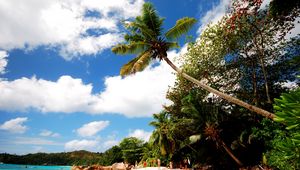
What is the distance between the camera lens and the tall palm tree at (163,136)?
26.9 m

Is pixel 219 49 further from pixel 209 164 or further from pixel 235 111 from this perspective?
pixel 209 164

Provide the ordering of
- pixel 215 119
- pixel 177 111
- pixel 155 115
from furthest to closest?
1. pixel 155 115
2. pixel 177 111
3. pixel 215 119

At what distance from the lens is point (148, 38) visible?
16203 mm

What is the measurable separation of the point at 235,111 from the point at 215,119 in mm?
2471

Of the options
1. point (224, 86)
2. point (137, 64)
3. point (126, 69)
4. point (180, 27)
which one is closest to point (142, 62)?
point (137, 64)

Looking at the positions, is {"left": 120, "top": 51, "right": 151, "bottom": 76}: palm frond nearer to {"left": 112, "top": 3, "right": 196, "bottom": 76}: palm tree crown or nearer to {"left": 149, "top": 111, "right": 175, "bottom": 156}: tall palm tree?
{"left": 112, "top": 3, "right": 196, "bottom": 76}: palm tree crown

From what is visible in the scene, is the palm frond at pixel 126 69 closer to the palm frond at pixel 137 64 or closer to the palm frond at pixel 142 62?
the palm frond at pixel 137 64

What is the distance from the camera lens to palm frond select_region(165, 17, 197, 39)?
16109 mm

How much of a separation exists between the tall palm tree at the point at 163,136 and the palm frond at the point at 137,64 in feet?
37.1

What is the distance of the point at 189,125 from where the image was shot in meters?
23.9

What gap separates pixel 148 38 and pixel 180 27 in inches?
77.6

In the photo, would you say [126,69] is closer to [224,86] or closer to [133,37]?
[133,37]

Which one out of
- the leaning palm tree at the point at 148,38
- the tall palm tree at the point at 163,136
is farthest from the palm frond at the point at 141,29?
the tall palm tree at the point at 163,136

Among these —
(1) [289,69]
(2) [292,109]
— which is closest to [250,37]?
(1) [289,69]
